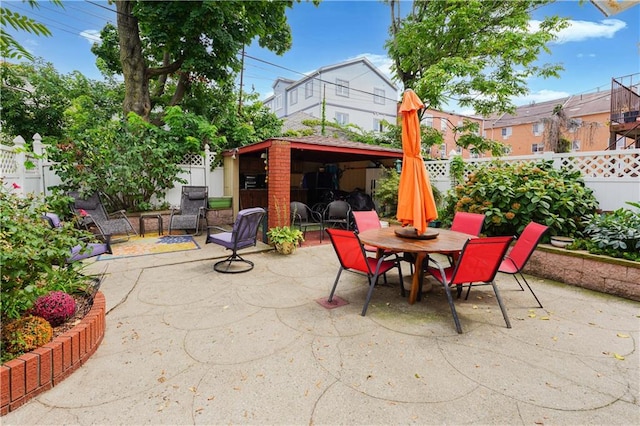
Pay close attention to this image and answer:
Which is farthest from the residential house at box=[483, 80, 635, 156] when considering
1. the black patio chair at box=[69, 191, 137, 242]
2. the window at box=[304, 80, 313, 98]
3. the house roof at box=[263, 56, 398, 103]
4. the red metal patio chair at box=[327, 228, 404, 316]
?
the black patio chair at box=[69, 191, 137, 242]

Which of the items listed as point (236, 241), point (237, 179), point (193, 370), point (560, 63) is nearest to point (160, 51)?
point (237, 179)

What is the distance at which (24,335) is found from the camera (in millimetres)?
1928

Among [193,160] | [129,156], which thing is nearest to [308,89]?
[193,160]

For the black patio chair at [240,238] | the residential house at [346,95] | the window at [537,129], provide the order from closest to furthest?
the black patio chair at [240,238], the residential house at [346,95], the window at [537,129]

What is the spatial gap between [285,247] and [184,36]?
7025 millimetres

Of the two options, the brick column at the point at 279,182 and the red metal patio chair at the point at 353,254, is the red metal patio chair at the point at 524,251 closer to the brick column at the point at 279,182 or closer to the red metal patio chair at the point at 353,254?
the red metal patio chair at the point at 353,254

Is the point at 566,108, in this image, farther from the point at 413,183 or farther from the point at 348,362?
the point at 348,362

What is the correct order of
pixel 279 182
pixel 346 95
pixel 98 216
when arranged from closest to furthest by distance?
1. pixel 279 182
2. pixel 98 216
3. pixel 346 95

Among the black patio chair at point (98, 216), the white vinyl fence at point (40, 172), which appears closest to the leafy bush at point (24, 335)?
the white vinyl fence at point (40, 172)

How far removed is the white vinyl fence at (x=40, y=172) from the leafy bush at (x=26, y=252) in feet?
9.53

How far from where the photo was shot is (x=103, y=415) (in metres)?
1.72

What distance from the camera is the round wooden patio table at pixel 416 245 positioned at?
304 cm

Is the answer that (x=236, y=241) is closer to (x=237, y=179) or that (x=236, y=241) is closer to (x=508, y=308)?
(x=508, y=308)

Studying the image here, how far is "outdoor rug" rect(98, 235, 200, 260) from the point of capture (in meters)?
5.41
